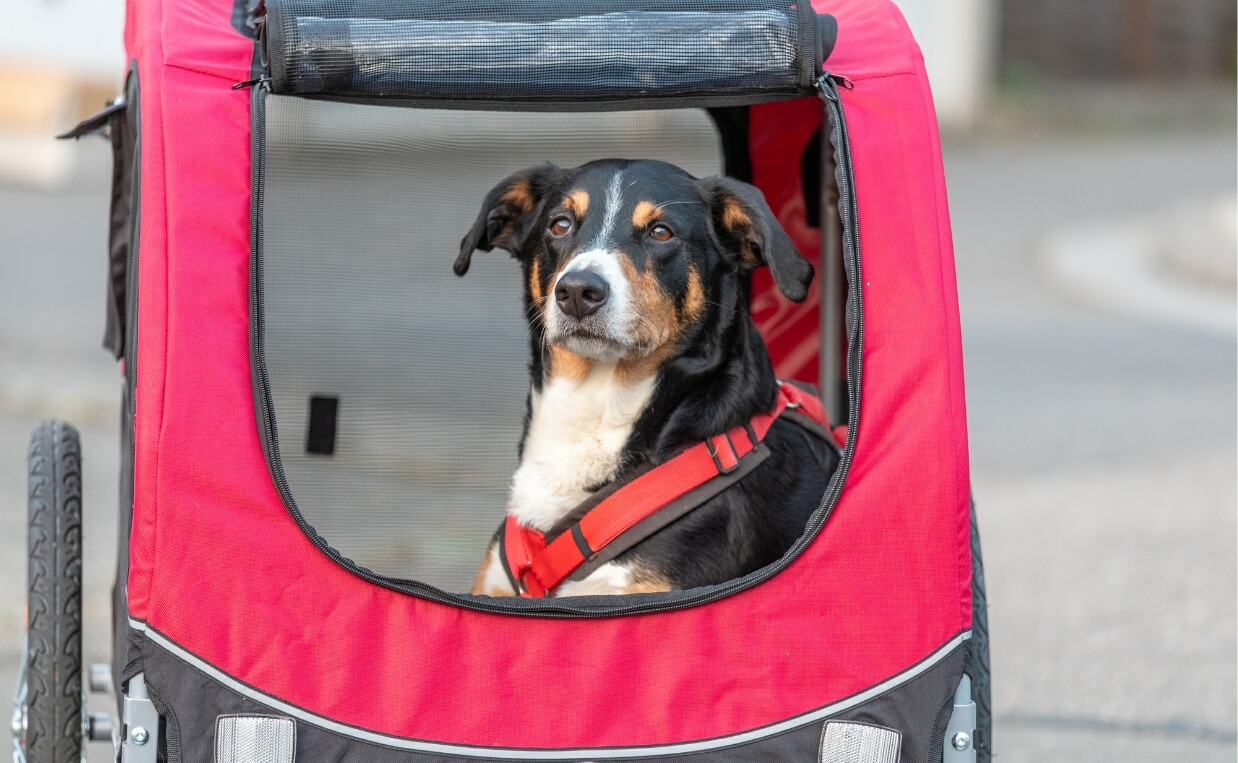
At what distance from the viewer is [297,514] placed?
2174 mm

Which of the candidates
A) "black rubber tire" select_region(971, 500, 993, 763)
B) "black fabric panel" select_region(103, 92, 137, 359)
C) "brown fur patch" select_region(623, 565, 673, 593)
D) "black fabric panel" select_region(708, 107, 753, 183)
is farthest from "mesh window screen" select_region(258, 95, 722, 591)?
"black rubber tire" select_region(971, 500, 993, 763)

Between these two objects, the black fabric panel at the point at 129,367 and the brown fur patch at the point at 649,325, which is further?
the brown fur patch at the point at 649,325

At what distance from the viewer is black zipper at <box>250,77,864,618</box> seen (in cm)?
218

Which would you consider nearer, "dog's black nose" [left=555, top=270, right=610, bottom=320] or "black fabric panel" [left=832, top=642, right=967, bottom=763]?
"black fabric panel" [left=832, top=642, right=967, bottom=763]

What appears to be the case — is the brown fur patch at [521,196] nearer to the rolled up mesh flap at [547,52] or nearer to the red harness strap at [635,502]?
the rolled up mesh flap at [547,52]

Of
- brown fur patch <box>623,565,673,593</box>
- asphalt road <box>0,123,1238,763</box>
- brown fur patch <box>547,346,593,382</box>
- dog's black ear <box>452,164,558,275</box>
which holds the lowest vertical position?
asphalt road <box>0,123,1238,763</box>

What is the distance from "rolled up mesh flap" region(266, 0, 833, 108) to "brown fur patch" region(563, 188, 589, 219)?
38cm

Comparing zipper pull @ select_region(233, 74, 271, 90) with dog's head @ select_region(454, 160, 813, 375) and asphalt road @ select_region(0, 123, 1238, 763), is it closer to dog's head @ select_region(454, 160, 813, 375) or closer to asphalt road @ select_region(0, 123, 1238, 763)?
dog's head @ select_region(454, 160, 813, 375)

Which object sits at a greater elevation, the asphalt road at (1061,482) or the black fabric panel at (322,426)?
the black fabric panel at (322,426)

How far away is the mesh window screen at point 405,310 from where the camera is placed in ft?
10.9

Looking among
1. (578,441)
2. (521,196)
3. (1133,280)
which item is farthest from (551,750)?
(1133,280)

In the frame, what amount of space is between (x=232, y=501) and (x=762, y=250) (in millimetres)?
1092

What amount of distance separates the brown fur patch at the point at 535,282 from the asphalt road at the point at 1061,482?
5.35ft

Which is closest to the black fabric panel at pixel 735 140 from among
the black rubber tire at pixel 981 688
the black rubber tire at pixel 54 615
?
the black rubber tire at pixel 981 688
